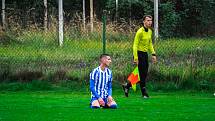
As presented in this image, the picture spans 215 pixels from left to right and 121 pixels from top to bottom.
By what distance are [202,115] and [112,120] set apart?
1644mm

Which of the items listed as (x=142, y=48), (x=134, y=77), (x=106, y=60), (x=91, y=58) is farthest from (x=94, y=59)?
(x=106, y=60)

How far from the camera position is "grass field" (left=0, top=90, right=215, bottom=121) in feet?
33.6

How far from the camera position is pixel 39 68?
53.8 ft

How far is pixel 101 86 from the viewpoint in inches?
454

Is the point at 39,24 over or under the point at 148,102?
over

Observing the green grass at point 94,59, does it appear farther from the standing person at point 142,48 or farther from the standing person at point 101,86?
the standing person at point 101,86

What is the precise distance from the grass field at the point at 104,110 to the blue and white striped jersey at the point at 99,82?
343 mm

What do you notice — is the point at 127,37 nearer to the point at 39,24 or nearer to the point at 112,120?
the point at 39,24

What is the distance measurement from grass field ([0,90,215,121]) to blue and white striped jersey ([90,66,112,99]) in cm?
34

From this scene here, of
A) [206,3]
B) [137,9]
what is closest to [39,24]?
[137,9]

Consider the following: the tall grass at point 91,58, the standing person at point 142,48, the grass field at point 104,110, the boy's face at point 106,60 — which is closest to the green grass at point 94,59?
the tall grass at point 91,58

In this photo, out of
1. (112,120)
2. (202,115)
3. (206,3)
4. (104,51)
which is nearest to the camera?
(112,120)

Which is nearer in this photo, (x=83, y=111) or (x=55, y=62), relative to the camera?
(x=83, y=111)

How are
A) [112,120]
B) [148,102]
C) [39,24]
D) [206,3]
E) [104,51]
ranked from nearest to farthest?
[112,120], [148,102], [104,51], [39,24], [206,3]
